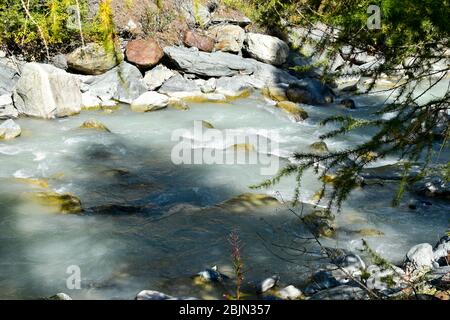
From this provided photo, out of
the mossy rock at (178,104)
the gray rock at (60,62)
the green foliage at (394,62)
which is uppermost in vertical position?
the green foliage at (394,62)

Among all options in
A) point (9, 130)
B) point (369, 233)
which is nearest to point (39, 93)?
point (9, 130)

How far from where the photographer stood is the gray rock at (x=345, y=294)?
11.7 ft

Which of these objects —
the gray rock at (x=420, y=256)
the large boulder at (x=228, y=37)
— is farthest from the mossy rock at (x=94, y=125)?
the gray rock at (x=420, y=256)

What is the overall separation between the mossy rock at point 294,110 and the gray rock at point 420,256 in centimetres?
744

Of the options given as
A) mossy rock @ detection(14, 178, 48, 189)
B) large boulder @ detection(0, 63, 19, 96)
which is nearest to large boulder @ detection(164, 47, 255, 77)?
large boulder @ detection(0, 63, 19, 96)

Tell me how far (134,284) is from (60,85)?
805 centimetres

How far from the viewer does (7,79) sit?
12.5 meters

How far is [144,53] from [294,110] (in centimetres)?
503

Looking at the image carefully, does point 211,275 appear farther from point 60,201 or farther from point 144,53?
point 144,53

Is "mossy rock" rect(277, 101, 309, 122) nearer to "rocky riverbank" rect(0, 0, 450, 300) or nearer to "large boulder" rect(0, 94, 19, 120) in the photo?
"rocky riverbank" rect(0, 0, 450, 300)

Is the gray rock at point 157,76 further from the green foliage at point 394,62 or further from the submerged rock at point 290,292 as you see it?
the green foliage at point 394,62

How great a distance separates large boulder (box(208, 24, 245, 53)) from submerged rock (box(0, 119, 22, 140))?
27.7 ft

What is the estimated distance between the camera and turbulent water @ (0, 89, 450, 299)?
523 cm
